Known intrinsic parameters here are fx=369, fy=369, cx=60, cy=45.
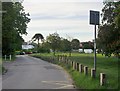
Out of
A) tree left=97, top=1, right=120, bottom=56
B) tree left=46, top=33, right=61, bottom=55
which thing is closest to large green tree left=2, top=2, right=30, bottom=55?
tree left=46, top=33, right=61, bottom=55

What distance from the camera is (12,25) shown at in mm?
46906

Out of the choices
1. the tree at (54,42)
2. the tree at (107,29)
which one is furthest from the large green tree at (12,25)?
the tree at (107,29)

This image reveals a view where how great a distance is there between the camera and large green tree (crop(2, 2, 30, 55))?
41.2 metres

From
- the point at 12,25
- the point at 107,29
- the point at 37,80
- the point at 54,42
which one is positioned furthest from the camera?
the point at 54,42

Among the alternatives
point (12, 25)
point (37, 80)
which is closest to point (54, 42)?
point (12, 25)

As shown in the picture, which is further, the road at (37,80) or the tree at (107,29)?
the tree at (107,29)

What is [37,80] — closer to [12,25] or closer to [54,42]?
[12,25]

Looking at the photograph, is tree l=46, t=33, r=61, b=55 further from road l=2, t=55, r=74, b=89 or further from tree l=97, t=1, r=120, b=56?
road l=2, t=55, r=74, b=89

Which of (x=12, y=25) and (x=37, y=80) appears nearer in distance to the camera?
(x=37, y=80)

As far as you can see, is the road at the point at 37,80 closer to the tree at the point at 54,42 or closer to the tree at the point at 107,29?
the tree at the point at 107,29

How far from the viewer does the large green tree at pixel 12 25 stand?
1622 inches

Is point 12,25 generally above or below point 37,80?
above

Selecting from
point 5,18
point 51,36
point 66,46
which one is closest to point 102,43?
point 5,18

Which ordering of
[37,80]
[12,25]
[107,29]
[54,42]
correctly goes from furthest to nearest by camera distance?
1. [54,42]
2. [12,25]
3. [107,29]
4. [37,80]
